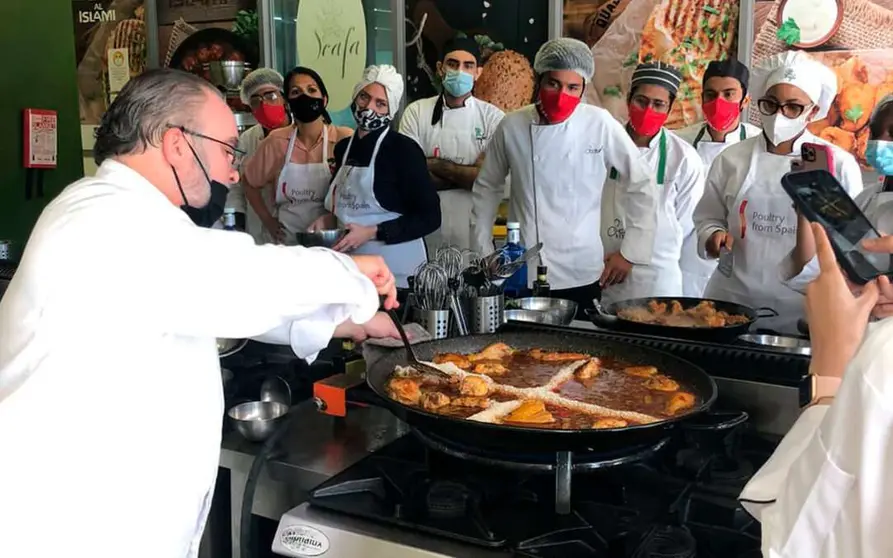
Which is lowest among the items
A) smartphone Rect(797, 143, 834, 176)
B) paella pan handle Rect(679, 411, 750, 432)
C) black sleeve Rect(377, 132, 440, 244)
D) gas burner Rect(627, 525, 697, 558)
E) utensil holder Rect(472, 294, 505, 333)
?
gas burner Rect(627, 525, 697, 558)

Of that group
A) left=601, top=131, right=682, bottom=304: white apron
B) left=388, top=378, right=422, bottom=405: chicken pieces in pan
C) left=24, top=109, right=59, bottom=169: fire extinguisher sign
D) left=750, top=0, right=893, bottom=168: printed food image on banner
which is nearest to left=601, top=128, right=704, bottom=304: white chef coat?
left=601, top=131, right=682, bottom=304: white apron

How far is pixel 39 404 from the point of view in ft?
4.00

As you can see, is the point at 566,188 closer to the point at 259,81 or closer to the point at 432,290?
the point at 432,290

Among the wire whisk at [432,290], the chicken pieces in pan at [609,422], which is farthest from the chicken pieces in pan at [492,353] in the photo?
the chicken pieces in pan at [609,422]

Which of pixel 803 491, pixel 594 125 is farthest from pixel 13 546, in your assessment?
pixel 594 125

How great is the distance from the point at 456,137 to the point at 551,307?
2.00m

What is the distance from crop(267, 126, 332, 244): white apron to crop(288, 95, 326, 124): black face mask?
115 millimetres

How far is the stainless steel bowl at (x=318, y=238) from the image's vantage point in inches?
109

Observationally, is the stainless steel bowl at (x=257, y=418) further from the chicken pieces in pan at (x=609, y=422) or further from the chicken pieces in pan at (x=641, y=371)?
the chicken pieces in pan at (x=641, y=371)

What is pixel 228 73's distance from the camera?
5.14 m

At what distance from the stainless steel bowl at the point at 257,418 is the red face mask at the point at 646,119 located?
213 centimetres

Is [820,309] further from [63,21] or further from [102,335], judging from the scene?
[63,21]

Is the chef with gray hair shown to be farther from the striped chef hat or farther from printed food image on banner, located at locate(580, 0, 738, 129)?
printed food image on banner, located at locate(580, 0, 738, 129)

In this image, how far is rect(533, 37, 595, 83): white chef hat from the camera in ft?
10.0
